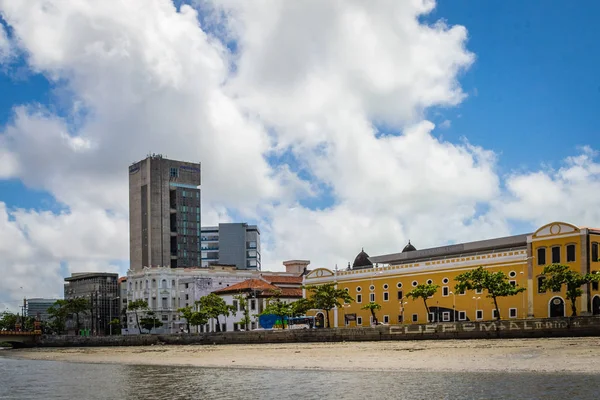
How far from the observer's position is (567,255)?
80.5m

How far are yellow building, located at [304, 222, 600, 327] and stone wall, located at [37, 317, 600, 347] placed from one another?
15.6 metres

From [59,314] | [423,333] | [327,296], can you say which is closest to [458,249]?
[327,296]

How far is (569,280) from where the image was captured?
75125mm

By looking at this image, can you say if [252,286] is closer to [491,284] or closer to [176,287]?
[176,287]

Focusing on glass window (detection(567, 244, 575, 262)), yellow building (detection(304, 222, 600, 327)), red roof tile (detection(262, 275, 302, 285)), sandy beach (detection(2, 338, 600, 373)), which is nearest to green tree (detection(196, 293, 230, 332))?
yellow building (detection(304, 222, 600, 327))

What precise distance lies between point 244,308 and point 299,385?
8249 centimetres

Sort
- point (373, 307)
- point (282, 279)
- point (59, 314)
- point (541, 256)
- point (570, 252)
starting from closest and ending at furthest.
Result: point (570, 252)
point (541, 256)
point (373, 307)
point (282, 279)
point (59, 314)

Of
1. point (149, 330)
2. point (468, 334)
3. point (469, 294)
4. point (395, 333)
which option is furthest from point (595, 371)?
point (149, 330)

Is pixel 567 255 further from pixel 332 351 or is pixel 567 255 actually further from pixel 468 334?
pixel 332 351

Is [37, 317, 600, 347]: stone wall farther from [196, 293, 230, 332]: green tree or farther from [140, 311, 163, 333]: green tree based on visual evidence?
[140, 311, 163, 333]: green tree

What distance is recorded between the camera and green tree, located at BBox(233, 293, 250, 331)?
385ft

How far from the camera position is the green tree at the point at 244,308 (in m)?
117

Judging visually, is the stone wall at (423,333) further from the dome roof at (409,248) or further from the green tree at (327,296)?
the dome roof at (409,248)

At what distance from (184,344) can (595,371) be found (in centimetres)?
7239
